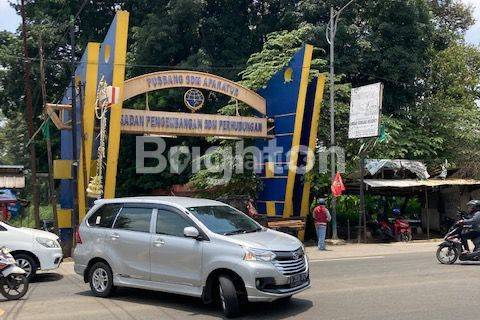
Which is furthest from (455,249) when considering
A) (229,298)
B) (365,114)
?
(229,298)

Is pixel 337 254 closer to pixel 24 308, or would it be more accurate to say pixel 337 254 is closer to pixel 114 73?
pixel 114 73

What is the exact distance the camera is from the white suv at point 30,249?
11922 millimetres

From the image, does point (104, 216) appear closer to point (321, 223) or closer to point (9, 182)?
point (321, 223)

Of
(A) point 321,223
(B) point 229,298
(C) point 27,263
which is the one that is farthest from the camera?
(A) point 321,223

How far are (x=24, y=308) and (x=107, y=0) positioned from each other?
26750mm

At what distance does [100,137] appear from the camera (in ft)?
56.7

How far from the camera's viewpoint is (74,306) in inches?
355

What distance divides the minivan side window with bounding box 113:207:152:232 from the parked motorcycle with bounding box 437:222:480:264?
802cm

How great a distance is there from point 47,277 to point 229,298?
6.80 meters

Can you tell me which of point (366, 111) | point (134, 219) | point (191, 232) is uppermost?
point (366, 111)

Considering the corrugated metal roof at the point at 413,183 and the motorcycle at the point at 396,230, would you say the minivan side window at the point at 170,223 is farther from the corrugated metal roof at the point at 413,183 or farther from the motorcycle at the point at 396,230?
the motorcycle at the point at 396,230

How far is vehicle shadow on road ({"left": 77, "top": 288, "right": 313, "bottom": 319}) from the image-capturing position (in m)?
8.09

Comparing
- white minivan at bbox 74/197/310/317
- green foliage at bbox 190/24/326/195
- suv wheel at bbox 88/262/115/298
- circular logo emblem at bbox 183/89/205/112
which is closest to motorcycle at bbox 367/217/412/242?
green foliage at bbox 190/24/326/195

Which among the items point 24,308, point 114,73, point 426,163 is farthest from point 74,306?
point 426,163
